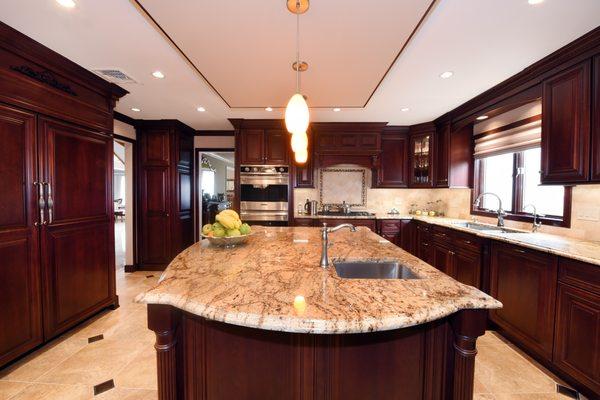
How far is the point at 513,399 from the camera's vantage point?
1.62 metres

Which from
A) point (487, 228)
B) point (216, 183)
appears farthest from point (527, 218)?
point (216, 183)

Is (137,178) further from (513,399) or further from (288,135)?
(513,399)

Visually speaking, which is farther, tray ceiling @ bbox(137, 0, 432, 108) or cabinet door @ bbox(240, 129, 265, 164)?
cabinet door @ bbox(240, 129, 265, 164)

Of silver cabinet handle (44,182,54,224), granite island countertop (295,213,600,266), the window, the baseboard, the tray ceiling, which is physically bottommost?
the baseboard

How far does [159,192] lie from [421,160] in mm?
4330

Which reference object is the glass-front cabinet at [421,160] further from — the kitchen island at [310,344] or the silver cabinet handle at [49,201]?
the silver cabinet handle at [49,201]

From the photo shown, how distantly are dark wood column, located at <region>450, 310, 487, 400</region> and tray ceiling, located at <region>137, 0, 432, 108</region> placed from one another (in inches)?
65.2

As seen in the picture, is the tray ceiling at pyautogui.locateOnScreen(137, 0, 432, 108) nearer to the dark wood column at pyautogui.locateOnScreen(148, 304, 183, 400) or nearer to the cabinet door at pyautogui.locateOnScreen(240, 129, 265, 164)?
the cabinet door at pyautogui.locateOnScreen(240, 129, 265, 164)

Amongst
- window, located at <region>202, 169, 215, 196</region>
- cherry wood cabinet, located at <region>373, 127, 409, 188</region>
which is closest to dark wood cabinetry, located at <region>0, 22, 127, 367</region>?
cherry wood cabinet, located at <region>373, 127, 409, 188</region>

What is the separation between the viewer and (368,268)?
140 cm

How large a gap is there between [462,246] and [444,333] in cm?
218

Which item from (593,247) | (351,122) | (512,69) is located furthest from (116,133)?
(593,247)

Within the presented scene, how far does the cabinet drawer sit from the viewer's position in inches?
60.5

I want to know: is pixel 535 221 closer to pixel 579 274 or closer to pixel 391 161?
pixel 579 274
